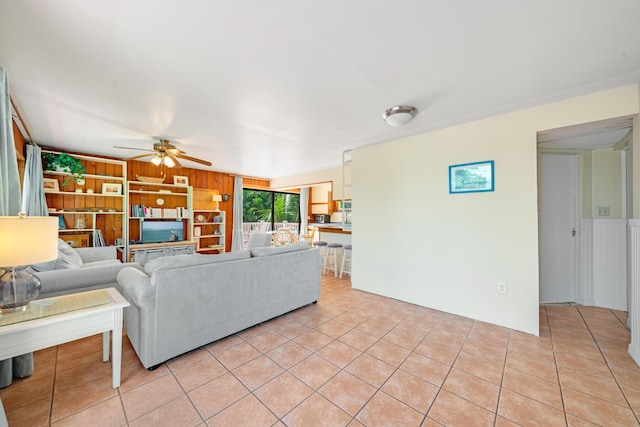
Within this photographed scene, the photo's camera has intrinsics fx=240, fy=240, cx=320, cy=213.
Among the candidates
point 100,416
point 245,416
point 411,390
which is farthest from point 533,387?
point 100,416

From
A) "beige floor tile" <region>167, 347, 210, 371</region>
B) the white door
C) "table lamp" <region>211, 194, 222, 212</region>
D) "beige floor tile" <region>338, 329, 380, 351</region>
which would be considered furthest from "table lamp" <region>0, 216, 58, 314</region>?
the white door

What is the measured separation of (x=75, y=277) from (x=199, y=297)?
1.31 m

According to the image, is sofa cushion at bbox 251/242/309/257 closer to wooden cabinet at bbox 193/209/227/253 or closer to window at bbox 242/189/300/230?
wooden cabinet at bbox 193/209/227/253

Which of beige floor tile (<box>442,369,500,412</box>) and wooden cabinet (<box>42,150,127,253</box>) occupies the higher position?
wooden cabinet (<box>42,150,127,253</box>)

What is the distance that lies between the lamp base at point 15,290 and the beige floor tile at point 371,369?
2.19 meters

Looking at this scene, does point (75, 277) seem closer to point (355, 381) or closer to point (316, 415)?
point (316, 415)

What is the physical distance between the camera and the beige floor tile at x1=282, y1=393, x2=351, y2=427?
4.56ft

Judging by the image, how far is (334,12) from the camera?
1.31 m

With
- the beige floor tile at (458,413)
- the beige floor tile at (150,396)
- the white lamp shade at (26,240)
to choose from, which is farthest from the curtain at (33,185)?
the beige floor tile at (458,413)

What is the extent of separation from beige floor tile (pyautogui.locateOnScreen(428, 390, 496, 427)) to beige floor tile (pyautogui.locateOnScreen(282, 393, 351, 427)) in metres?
0.55

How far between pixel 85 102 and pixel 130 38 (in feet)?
4.93

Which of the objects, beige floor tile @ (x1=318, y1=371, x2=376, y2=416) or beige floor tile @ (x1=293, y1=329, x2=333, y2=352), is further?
beige floor tile @ (x1=293, y1=329, x2=333, y2=352)

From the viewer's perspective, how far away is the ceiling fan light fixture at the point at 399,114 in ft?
7.88

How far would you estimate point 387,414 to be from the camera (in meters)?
1.46
